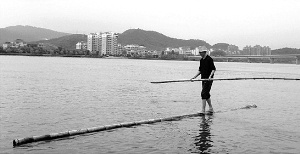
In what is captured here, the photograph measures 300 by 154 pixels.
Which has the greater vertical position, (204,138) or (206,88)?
(206,88)

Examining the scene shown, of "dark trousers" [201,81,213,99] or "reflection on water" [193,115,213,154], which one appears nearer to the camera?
"reflection on water" [193,115,213,154]

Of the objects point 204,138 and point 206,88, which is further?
point 206,88

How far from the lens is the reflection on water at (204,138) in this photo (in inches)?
401

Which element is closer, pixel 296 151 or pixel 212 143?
pixel 296 151

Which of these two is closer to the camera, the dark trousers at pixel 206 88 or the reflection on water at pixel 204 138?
the reflection on water at pixel 204 138

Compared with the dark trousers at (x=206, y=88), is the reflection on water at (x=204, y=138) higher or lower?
lower

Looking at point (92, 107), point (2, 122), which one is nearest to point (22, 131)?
point (2, 122)

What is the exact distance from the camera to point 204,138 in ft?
37.8

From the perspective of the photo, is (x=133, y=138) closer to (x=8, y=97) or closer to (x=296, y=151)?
(x=296, y=151)

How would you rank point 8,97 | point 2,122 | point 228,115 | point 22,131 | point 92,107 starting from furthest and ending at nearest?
1. point 8,97
2. point 92,107
3. point 228,115
4. point 2,122
5. point 22,131

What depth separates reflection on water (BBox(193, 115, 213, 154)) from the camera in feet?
33.4

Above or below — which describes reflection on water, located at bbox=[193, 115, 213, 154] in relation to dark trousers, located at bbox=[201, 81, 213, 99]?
below

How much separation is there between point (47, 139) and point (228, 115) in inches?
356

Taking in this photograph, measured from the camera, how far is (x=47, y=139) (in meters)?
10.6
